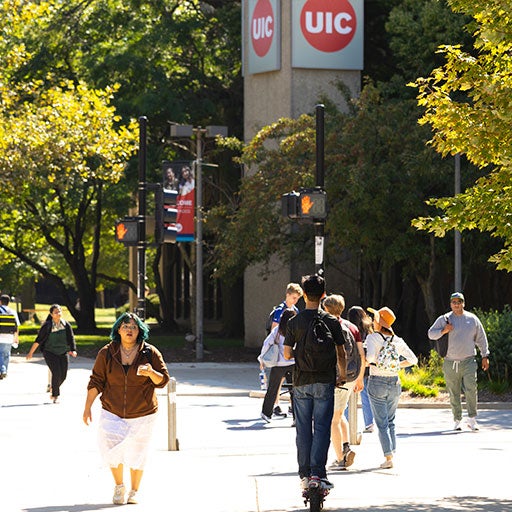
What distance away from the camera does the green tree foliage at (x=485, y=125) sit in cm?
1242

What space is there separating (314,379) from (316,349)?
0.25 m

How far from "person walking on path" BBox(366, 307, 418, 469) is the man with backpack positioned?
2.61 metres

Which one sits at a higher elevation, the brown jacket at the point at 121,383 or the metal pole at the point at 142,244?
the metal pole at the point at 142,244

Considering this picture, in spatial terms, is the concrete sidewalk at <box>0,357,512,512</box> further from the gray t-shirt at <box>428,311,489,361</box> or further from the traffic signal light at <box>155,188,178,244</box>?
the traffic signal light at <box>155,188,178,244</box>

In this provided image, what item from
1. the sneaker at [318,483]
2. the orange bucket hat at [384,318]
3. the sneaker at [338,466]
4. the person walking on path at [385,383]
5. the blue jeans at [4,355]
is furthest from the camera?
the blue jeans at [4,355]

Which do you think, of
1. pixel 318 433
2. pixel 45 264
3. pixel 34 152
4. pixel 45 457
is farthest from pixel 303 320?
pixel 45 264

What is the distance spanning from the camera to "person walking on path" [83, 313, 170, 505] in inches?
454

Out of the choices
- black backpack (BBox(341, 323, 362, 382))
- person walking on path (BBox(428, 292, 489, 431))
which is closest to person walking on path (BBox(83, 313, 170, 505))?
black backpack (BBox(341, 323, 362, 382))

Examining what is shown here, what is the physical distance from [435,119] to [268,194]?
64.4 ft

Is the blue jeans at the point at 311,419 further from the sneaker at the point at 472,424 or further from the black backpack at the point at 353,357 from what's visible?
the sneaker at the point at 472,424

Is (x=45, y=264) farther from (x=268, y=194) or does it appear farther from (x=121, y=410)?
(x=121, y=410)

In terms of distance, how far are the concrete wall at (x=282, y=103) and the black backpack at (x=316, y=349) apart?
26.2m

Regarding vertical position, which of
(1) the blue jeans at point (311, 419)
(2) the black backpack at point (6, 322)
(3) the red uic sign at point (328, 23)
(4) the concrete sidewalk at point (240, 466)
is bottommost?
(4) the concrete sidewalk at point (240, 466)

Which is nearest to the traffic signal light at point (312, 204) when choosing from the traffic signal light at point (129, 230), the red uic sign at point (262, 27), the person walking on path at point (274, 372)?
the traffic signal light at point (129, 230)
